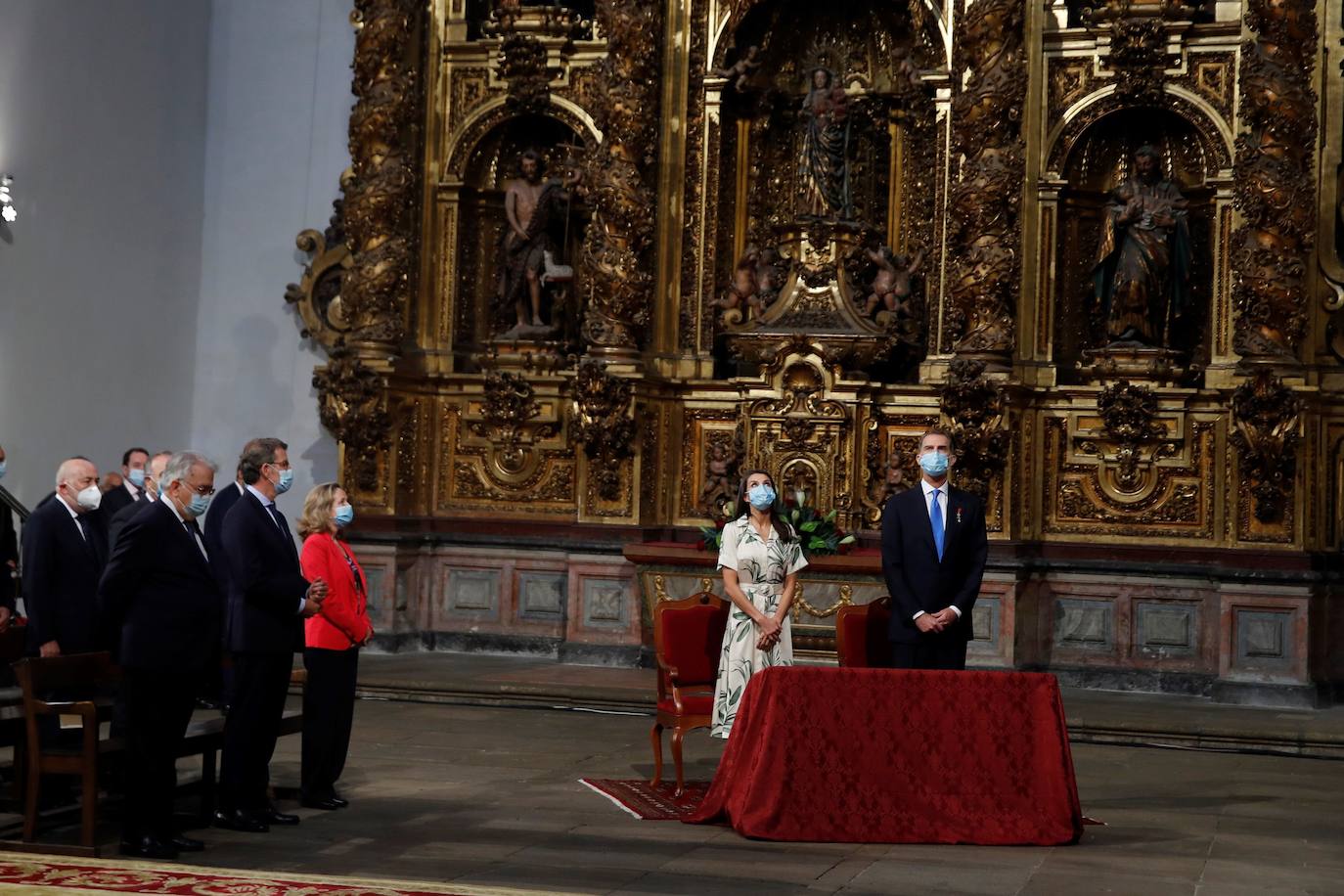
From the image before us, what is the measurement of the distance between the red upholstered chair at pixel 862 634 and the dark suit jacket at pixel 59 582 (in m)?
3.87

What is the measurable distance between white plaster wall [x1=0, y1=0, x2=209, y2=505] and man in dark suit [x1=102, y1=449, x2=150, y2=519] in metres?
2.10

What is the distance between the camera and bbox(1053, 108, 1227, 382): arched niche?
15.7 m

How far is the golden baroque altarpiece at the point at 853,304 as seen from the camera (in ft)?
48.3

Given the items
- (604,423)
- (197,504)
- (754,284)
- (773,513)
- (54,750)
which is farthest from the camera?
(754,284)

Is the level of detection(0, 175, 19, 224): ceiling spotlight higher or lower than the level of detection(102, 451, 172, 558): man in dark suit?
higher

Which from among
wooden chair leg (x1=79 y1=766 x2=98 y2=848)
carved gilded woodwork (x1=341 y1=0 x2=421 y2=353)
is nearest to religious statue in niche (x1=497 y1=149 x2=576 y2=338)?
carved gilded woodwork (x1=341 y1=0 x2=421 y2=353)

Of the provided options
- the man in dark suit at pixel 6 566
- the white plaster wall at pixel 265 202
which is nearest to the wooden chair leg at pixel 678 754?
the man in dark suit at pixel 6 566

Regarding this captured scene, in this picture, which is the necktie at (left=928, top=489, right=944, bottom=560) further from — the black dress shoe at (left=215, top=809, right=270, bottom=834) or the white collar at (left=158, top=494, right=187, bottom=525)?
the white collar at (left=158, top=494, right=187, bottom=525)

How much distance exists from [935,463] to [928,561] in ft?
1.68

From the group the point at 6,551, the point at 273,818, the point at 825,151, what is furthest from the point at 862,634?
the point at 825,151

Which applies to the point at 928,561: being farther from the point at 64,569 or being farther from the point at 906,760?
the point at 64,569

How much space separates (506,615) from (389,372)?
2.34m

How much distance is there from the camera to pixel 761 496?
10148 millimetres

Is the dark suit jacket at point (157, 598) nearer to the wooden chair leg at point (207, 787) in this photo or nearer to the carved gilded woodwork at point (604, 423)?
the wooden chair leg at point (207, 787)
